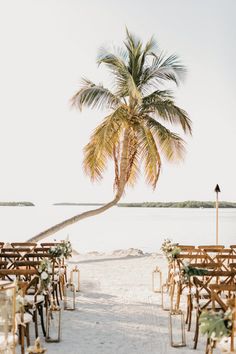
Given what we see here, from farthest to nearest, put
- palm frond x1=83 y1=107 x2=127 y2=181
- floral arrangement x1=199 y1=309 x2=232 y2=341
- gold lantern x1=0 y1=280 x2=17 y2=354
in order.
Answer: palm frond x1=83 y1=107 x2=127 y2=181
gold lantern x1=0 y1=280 x2=17 y2=354
floral arrangement x1=199 y1=309 x2=232 y2=341

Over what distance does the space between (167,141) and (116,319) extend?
8809 mm

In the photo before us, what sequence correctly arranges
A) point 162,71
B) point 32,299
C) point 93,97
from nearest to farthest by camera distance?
1. point 32,299
2. point 93,97
3. point 162,71

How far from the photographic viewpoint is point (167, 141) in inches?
596

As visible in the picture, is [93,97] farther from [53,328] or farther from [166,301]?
[53,328]

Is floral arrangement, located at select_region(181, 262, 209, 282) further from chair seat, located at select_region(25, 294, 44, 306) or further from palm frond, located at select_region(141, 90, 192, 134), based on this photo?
palm frond, located at select_region(141, 90, 192, 134)

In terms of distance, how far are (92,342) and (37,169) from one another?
61.6m

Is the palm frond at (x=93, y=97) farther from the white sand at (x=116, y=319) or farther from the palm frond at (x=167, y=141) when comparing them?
the white sand at (x=116, y=319)

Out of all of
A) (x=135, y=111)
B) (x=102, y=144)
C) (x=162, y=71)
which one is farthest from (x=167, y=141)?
(x=162, y=71)

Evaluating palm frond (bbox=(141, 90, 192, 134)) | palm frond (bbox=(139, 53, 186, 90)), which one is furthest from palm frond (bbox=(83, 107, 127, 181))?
palm frond (bbox=(139, 53, 186, 90))

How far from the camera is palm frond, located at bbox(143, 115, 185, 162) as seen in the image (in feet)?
49.2

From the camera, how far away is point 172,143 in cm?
1513

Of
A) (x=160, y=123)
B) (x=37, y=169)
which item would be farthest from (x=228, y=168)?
(x=37, y=169)

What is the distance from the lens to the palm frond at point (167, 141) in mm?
14992

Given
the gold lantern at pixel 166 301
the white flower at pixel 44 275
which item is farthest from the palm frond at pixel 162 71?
the white flower at pixel 44 275
